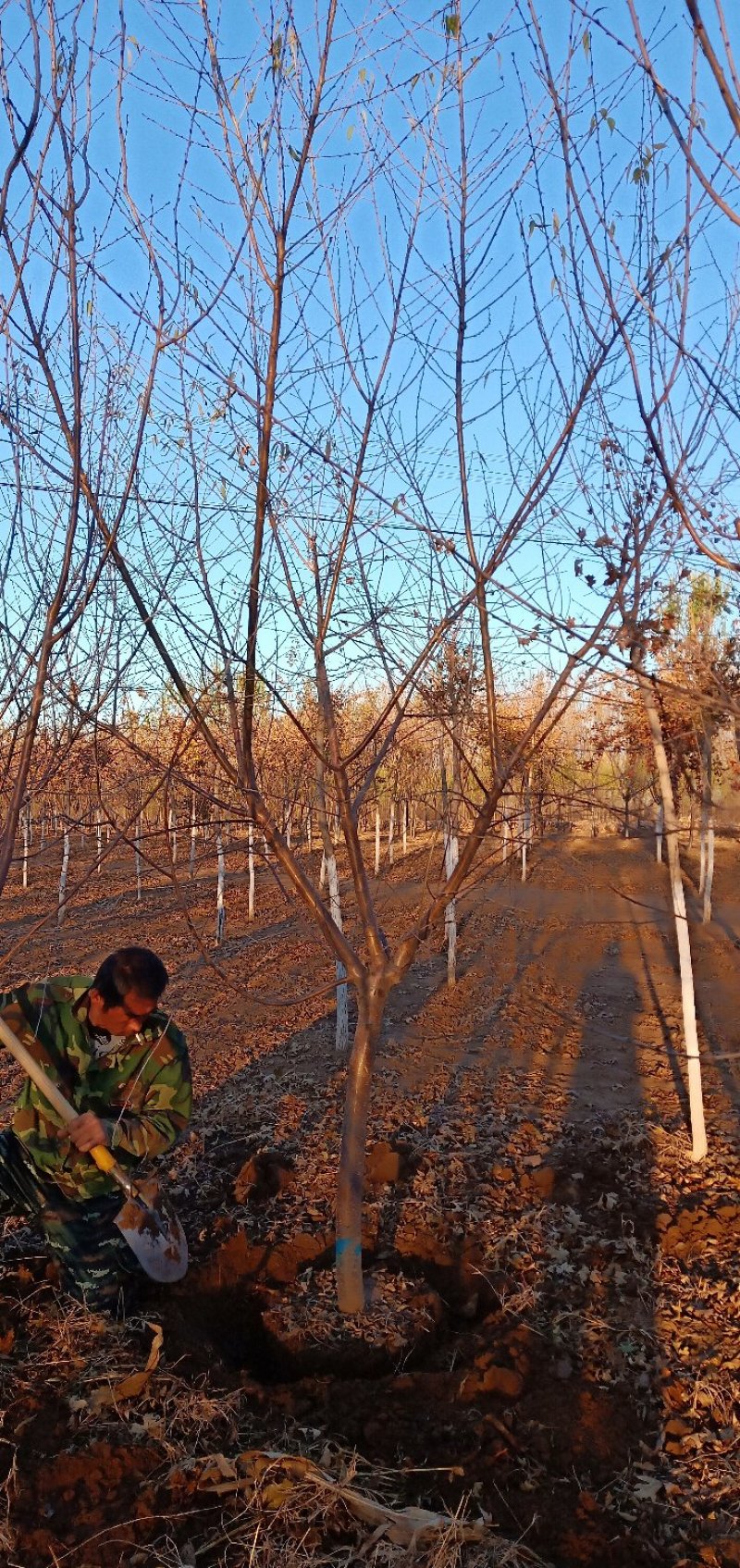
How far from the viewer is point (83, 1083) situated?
3.01 m

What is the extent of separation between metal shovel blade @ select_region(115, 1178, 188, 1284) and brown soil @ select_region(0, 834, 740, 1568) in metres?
0.08

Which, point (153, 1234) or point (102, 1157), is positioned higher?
point (102, 1157)

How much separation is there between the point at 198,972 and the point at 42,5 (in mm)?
7882

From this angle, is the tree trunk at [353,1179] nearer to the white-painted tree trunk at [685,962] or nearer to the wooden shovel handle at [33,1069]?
the wooden shovel handle at [33,1069]

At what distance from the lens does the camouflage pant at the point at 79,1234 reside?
2887 millimetres

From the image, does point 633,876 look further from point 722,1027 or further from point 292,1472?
point 292,1472

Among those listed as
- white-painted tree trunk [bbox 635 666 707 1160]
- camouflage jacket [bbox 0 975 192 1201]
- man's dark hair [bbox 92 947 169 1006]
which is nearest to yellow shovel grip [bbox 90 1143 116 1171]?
camouflage jacket [bbox 0 975 192 1201]

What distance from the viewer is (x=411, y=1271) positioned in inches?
126

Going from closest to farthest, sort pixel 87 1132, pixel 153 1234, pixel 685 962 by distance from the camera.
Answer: pixel 87 1132 → pixel 153 1234 → pixel 685 962

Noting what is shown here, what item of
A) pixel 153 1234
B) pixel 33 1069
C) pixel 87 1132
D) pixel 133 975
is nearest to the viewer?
pixel 33 1069

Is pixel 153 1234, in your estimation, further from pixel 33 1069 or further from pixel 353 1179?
pixel 33 1069

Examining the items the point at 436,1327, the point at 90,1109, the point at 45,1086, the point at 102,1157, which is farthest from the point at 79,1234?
the point at 436,1327

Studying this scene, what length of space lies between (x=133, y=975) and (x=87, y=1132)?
0.46 m

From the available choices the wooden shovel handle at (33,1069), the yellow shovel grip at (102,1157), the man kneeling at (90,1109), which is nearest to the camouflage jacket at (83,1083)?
the man kneeling at (90,1109)
